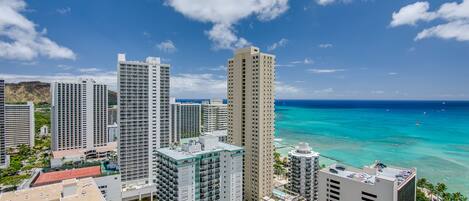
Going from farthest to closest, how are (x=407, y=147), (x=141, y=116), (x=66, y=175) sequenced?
(x=407, y=147) → (x=141, y=116) → (x=66, y=175)

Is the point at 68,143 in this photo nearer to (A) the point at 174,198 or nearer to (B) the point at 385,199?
(A) the point at 174,198

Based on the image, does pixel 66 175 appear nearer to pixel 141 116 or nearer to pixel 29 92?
pixel 141 116

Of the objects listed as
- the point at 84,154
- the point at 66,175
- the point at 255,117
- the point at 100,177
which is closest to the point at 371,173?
the point at 255,117

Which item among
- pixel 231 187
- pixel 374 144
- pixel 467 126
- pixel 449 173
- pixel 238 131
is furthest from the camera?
pixel 467 126

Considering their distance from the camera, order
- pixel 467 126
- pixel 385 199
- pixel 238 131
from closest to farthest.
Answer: pixel 385 199
pixel 238 131
pixel 467 126

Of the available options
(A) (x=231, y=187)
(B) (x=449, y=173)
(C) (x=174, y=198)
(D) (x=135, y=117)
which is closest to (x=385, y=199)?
(A) (x=231, y=187)

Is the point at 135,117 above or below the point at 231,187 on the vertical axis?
above

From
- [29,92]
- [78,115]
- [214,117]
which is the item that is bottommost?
[214,117]

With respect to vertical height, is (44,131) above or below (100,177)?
below
